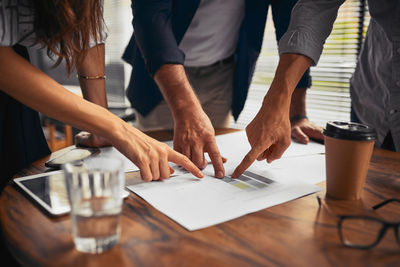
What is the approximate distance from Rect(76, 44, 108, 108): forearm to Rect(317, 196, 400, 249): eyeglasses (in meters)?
0.92

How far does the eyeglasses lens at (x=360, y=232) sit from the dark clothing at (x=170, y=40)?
0.81 meters

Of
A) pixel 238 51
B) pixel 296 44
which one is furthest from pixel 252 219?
pixel 238 51

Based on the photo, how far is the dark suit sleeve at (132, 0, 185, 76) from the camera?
119cm

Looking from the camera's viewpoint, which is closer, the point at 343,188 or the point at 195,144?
the point at 343,188

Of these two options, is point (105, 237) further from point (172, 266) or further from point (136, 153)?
point (136, 153)

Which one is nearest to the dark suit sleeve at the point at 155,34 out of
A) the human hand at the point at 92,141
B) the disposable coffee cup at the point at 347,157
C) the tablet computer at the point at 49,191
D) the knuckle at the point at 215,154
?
the human hand at the point at 92,141

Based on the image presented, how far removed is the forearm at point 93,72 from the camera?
1154mm

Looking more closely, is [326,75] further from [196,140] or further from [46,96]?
[46,96]

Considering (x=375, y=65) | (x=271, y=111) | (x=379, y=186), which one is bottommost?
(x=379, y=186)

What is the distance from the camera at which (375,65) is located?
1251 mm

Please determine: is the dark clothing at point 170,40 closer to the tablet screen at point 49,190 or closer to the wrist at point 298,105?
the wrist at point 298,105

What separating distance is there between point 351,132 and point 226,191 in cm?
27

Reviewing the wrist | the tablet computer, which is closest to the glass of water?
the tablet computer

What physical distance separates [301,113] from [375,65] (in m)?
0.32
